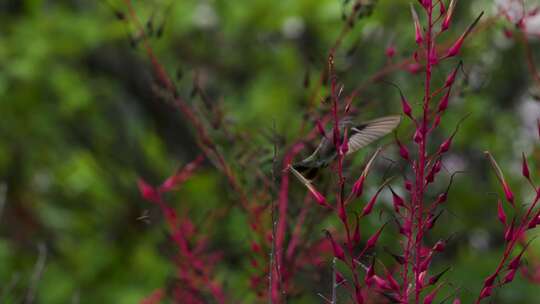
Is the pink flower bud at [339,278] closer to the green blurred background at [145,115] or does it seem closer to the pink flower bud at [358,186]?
the pink flower bud at [358,186]

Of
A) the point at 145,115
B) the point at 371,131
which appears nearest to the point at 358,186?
the point at 371,131

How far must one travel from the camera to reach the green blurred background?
4.61 m

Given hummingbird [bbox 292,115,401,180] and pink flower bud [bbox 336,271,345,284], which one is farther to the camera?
hummingbird [bbox 292,115,401,180]

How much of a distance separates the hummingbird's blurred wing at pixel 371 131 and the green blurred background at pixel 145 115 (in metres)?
2.57

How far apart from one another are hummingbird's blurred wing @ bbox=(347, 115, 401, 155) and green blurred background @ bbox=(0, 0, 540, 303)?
8.43ft

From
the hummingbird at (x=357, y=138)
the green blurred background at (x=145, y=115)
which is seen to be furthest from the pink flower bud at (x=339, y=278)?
the green blurred background at (x=145, y=115)

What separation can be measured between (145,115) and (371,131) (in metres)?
4.25

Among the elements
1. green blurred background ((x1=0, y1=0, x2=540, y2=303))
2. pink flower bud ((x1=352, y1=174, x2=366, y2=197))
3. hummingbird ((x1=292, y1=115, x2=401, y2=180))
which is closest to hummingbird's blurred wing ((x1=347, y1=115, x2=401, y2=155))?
hummingbird ((x1=292, y1=115, x2=401, y2=180))

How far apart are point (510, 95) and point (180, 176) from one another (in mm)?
3758

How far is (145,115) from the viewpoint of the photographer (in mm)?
5766

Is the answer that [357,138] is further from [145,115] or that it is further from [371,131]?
[145,115]

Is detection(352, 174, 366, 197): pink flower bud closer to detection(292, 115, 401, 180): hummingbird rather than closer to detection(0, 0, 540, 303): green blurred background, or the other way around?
detection(292, 115, 401, 180): hummingbird

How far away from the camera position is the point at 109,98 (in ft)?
17.9

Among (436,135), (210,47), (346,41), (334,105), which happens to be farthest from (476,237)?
(334,105)
